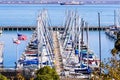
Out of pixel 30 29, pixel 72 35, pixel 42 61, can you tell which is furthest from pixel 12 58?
pixel 30 29

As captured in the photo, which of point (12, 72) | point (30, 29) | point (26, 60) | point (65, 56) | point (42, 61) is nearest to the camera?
point (12, 72)

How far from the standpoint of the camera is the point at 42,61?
30.2 m

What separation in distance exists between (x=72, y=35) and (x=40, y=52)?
1222cm

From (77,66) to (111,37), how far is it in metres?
30.2

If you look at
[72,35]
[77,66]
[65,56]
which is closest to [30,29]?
[72,35]

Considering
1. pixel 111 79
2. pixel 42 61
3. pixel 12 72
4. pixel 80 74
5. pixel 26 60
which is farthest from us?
pixel 26 60

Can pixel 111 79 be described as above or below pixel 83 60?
above

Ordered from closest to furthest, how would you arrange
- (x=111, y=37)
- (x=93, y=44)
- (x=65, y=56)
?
(x=65, y=56) → (x=93, y=44) → (x=111, y=37)

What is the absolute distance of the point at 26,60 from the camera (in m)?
32.7

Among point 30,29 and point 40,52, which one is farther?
point 30,29

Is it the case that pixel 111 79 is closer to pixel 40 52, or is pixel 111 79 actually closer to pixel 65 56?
pixel 40 52

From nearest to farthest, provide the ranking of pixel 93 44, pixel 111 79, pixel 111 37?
1. pixel 111 79
2. pixel 93 44
3. pixel 111 37

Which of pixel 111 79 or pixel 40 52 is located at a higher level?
pixel 111 79

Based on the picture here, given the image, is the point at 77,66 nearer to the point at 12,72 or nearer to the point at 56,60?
the point at 56,60
